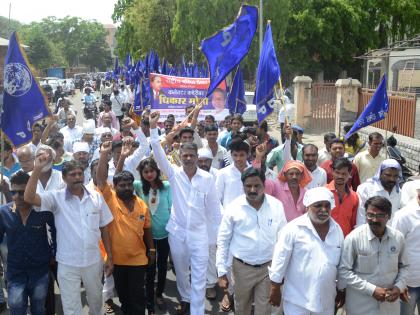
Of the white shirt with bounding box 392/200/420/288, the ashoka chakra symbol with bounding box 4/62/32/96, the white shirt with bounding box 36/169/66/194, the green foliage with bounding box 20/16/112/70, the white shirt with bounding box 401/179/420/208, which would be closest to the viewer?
the white shirt with bounding box 392/200/420/288

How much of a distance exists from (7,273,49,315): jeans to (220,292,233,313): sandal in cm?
197

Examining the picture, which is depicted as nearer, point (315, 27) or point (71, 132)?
point (71, 132)

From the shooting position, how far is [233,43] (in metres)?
7.39

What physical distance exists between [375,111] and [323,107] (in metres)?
11.9

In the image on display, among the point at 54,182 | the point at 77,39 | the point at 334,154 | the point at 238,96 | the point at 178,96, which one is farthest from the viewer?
the point at 77,39

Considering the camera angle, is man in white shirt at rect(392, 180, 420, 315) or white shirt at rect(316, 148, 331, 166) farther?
white shirt at rect(316, 148, 331, 166)

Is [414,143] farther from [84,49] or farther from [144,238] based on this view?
[84,49]

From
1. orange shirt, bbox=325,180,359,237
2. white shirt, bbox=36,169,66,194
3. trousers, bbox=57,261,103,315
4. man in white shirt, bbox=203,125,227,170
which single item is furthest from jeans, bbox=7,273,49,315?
man in white shirt, bbox=203,125,227,170

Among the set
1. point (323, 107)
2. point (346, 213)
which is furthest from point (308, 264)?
point (323, 107)

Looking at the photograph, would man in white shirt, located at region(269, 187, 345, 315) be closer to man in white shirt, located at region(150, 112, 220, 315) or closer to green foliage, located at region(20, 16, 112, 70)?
man in white shirt, located at region(150, 112, 220, 315)

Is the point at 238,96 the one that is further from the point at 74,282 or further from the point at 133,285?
the point at 74,282

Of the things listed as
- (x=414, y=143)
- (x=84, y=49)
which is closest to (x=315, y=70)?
(x=414, y=143)

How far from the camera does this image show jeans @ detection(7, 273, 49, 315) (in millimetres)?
4254

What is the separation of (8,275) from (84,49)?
10787 cm
